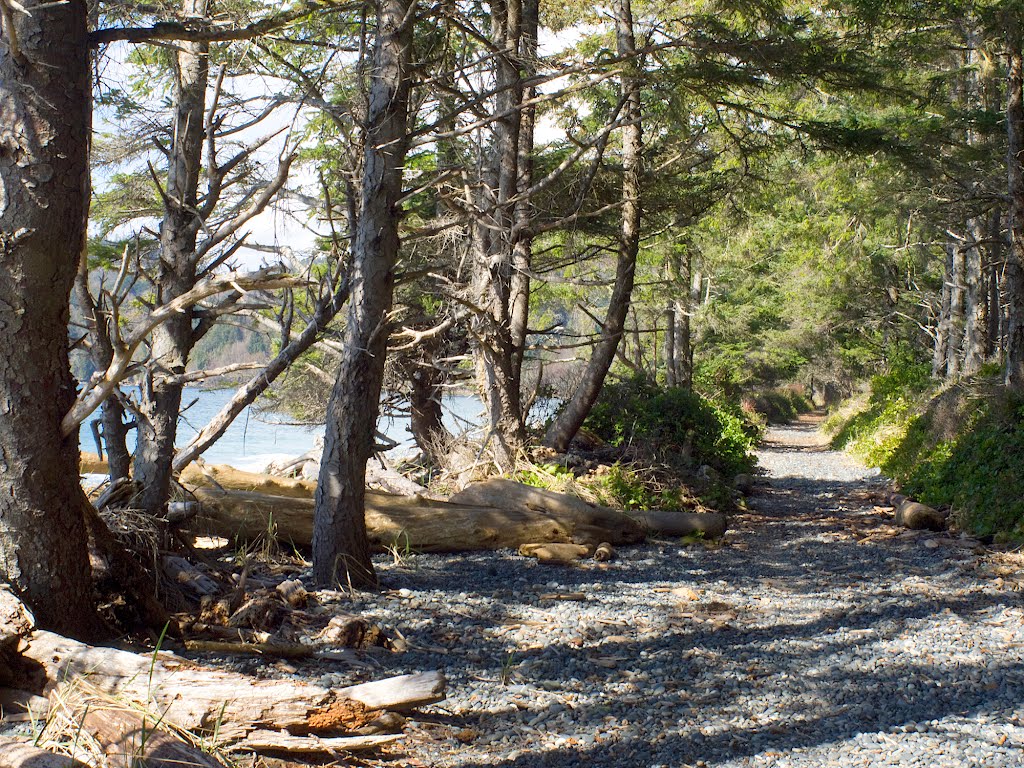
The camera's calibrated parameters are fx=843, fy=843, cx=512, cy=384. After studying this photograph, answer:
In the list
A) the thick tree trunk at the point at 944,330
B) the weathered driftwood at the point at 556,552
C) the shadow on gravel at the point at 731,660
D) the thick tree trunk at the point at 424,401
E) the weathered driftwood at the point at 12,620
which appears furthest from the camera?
the thick tree trunk at the point at 944,330

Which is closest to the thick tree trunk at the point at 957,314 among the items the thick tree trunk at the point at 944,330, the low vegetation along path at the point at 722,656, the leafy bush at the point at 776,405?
the thick tree trunk at the point at 944,330

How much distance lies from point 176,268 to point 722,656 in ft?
16.0

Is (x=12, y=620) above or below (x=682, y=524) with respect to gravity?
above

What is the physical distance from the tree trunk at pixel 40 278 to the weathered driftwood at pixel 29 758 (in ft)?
4.18

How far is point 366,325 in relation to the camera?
6.19m

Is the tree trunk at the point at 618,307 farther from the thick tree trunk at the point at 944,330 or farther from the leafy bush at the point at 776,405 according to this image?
the leafy bush at the point at 776,405

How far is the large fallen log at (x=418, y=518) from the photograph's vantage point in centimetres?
725

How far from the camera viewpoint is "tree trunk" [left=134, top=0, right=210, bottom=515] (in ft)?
20.0

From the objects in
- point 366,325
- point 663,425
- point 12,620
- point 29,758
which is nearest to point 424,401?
point 663,425

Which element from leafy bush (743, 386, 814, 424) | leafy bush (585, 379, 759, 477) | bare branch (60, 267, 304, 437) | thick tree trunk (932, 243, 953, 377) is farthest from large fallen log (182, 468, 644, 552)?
leafy bush (743, 386, 814, 424)

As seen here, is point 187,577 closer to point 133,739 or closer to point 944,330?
point 133,739

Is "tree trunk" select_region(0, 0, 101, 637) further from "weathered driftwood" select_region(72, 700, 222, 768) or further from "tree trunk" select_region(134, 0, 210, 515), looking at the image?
"tree trunk" select_region(134, 0, 210, 515)

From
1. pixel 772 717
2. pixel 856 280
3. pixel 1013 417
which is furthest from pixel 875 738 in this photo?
pixel 856 280

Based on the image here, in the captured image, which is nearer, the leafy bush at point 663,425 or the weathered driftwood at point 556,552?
the weathered driftwood at point 556,552
